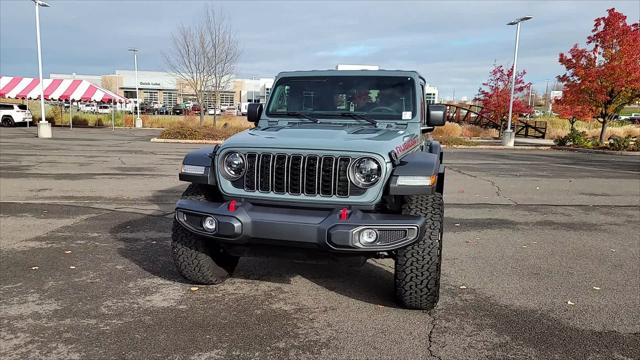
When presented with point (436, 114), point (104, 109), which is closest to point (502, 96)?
point (436, 114)

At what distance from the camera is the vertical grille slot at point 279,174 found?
12.1 ft

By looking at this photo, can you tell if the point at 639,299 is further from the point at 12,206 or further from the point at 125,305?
the point at 12,206

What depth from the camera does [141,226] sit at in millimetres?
6496

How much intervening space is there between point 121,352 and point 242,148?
5.46 ft

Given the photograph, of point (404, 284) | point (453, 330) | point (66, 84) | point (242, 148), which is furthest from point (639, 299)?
point (66, 84)

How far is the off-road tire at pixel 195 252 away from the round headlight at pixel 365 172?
130cm

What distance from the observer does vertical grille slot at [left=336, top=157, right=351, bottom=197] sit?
358 centimetres

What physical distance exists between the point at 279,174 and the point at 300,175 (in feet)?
0.56

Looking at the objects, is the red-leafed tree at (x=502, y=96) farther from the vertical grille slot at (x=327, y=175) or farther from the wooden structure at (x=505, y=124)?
the vertical grille slot at (x=327, y=175)

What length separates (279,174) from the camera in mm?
3688

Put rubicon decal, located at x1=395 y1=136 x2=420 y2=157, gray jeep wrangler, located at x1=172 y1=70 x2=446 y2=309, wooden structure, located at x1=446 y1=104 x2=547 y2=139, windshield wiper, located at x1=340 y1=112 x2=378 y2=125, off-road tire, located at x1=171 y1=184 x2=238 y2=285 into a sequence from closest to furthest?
gray jeep wrangler, located at x1=172 y1=70 x2=446 y2=309 → rubicon decal, located at x1=395 y1=136 x2=420 y2=157 → off-road tire, located at x1=171 y1=184 x2=238 y2=285 → windshield wiper, located at x1=340 y1=112 x2=378 y2=125 → wooden structure, located at x1=446 y1=104 x2=547 y2=139

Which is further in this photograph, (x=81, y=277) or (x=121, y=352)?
(x=81, y=277)

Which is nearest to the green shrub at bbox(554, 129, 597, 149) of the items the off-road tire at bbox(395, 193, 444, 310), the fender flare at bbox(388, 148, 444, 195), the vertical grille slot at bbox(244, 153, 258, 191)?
the off-road tire at bbox(395, 193, 444, 310)

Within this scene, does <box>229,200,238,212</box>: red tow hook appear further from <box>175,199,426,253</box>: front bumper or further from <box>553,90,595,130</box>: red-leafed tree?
<box>553,90,595,130</box>: red-leafed tree
